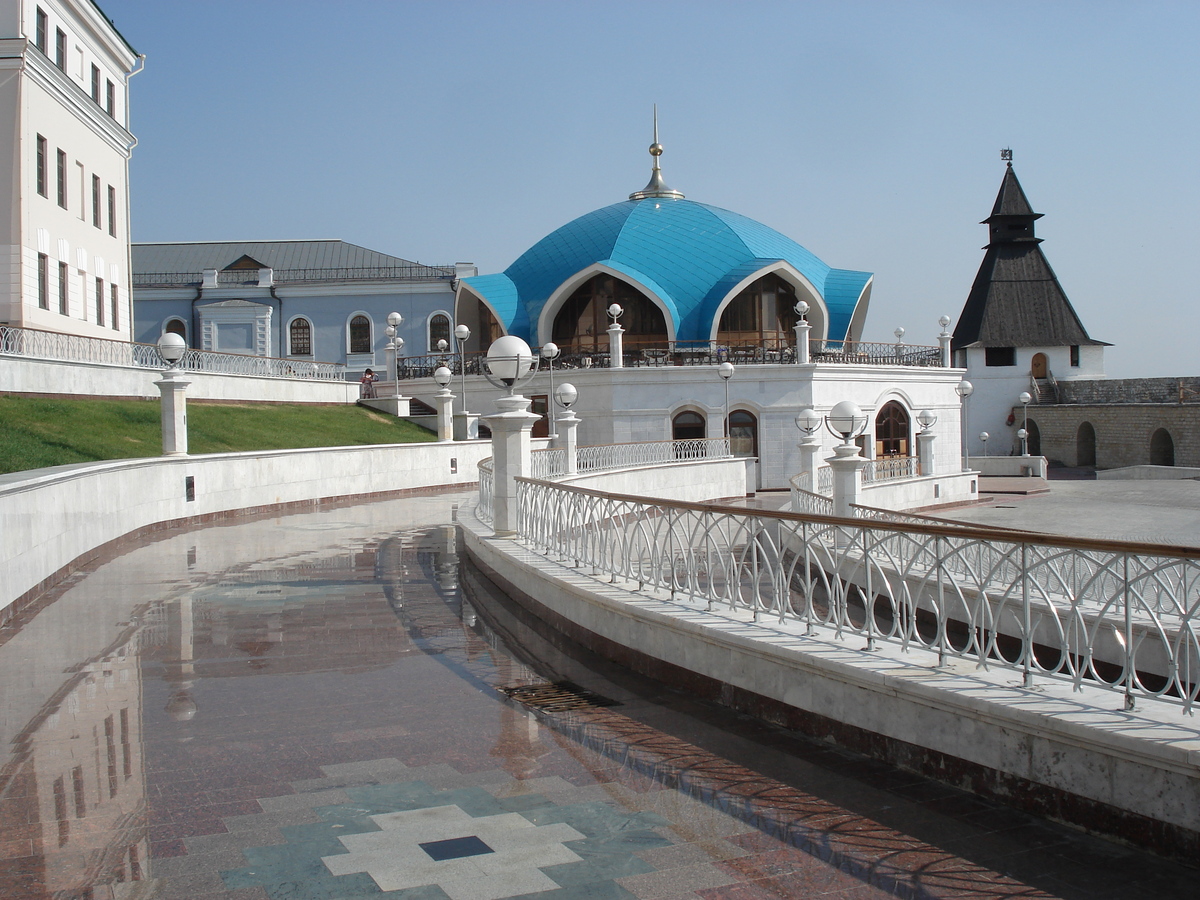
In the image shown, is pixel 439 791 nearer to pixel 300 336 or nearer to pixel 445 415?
pixel 445 415

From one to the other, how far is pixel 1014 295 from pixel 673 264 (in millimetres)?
A: 30754

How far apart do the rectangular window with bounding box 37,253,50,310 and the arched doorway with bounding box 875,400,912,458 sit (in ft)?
75.6

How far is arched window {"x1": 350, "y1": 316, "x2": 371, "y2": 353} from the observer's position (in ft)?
149

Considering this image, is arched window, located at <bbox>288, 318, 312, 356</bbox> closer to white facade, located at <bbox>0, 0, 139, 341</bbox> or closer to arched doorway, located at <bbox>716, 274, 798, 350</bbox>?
white facade, located at <bbox>0, 0, 139, 341</bbox>

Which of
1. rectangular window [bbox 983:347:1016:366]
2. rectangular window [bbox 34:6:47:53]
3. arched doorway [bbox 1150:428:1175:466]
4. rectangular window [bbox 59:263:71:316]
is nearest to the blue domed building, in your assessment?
rectangular window [bbox 59:263:71:316]

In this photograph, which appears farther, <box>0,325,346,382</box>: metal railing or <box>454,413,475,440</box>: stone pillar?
<box>454,413,475,440</box>: stone pillar

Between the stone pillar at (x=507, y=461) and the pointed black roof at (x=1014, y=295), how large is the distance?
168ft

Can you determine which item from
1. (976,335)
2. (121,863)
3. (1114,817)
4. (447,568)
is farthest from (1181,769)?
(976,335)

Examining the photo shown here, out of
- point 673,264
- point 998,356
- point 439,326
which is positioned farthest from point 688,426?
point 998,356

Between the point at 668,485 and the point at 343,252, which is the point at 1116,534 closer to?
the point at 668,485

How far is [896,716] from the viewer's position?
451 cm

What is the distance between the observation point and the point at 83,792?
4.27 meters

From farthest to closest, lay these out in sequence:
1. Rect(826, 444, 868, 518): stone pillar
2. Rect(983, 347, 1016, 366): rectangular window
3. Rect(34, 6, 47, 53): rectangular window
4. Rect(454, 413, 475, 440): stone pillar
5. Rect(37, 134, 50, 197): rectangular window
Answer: Rect(983, 347, 1016, 366): rectangular window → Rect(454, 413, 475, 440): stone pillar → Rect(37, 134, 50, 197): rectangular window → Rect(34, 6, 47, 53): rectangular window → Rect(826, 444, 868, 518): stone pillar

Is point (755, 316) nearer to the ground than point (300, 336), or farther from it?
nearer to the ground
